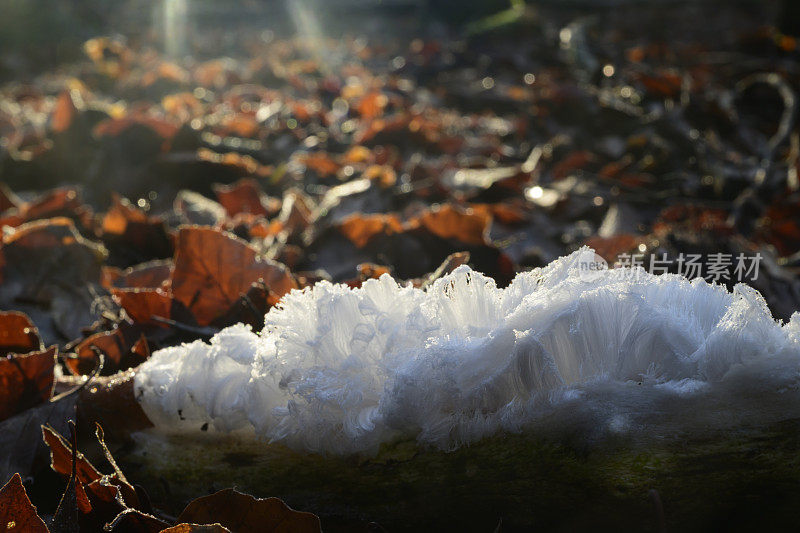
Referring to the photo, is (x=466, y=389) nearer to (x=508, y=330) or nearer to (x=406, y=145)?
(x=508, y=330)

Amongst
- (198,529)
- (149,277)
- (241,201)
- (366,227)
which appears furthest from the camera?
(241,201)

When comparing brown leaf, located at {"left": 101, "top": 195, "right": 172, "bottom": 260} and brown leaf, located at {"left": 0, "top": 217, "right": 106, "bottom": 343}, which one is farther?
brown leaf, located at {"left": 101, "top": 195, "right": 172, "bottom": 260}

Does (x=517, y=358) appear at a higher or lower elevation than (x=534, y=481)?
higher

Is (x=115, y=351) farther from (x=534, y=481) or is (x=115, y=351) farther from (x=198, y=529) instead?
(x=534, y=481)

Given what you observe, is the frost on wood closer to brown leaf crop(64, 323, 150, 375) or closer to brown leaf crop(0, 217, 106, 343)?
brown leaf crop(64, 323, 150, 375)

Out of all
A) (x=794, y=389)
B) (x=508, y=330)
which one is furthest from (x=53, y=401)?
(x=794, y=389)

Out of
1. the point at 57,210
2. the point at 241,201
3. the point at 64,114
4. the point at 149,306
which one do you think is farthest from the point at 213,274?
the point at 64,114

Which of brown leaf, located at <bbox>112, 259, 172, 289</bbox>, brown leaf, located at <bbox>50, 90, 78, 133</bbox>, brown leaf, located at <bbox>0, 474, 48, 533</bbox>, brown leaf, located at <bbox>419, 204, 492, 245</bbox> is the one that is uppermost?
brown leaf, located at <bbox>50, 90, 78, 133</bbox>

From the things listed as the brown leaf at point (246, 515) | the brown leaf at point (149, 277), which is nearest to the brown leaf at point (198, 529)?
the brown leaf at point (246, 515)

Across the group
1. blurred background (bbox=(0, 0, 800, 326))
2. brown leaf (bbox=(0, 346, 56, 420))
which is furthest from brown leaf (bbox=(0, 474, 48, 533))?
blurred background (bbox=(0, 0, 800, 326))
